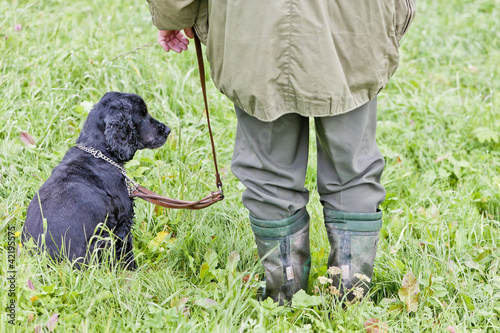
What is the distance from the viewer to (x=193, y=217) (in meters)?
2.93

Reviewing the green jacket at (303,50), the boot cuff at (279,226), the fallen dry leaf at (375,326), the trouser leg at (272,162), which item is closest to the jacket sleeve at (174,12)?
the green jacket at (303,50)

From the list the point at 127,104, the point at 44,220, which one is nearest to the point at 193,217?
the point at 127,104

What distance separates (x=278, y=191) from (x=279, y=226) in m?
0.16

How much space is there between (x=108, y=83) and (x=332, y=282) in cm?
241

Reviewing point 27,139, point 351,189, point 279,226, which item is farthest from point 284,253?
point 27,139

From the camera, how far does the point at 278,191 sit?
2162mm

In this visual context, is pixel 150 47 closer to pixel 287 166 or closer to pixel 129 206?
pixel 129 206

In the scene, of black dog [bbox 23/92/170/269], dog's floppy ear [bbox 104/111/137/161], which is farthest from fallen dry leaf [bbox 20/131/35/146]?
dog's floppy ear [bbox 104/111/137/161]

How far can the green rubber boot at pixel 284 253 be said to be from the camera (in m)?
2.23

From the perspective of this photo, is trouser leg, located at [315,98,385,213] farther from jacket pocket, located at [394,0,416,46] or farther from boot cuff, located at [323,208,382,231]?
jacket pocket, located at [394,0,416,46]

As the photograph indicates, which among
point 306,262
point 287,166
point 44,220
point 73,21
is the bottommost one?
point 306,262

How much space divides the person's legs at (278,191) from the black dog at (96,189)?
2.39 feet

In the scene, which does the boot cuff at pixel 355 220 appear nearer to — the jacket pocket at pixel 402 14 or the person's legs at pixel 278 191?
the person's legs at pixel 278 191

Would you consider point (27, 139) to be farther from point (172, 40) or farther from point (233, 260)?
point (233, 260)
